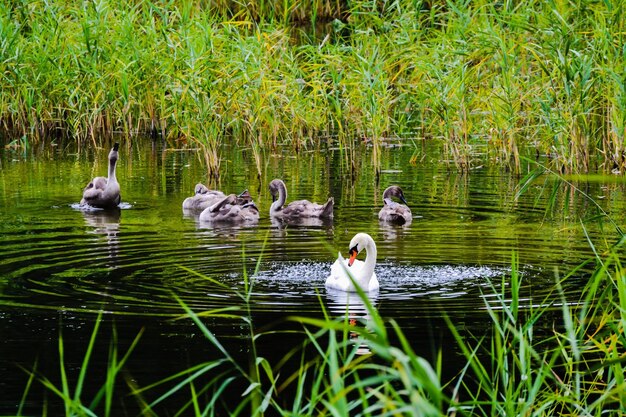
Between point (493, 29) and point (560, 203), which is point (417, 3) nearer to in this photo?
point (493, 29)

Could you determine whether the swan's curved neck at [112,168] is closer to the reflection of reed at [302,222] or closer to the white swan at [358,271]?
the reflection of reed at [302,222]

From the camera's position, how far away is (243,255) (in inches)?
205

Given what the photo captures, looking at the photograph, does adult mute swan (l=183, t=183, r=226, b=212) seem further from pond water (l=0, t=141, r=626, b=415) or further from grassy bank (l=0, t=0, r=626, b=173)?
grassy bank (l=0, t=0, r=626, b=173)

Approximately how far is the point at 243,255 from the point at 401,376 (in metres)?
1.94

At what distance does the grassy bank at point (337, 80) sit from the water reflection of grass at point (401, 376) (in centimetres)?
629

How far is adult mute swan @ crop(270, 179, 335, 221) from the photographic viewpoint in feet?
41.8

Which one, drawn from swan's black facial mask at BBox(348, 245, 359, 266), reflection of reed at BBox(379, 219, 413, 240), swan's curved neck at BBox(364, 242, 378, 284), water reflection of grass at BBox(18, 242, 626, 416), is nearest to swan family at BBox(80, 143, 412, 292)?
reflection of reed at BBox(379, 219, 413, 240)

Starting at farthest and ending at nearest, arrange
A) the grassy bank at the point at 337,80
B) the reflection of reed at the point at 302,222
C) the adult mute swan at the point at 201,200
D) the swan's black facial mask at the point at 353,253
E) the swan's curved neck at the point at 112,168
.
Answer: the grassy bank at the point at 337,80 → the swan's curved neck at the point at 112,168 → the adult mute swan at the point at 201,200 → the reflection of reed at the point at 302,222 → the swan's black facial mask at the point at 353,253

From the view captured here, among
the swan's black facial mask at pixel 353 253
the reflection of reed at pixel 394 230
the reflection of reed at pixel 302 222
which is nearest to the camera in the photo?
the swan's black facial mask at pixel 353 253

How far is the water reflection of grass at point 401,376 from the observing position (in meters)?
3.76

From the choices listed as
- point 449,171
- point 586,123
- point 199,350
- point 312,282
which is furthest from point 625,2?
point 199,350

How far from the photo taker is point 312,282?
9203 millimetres

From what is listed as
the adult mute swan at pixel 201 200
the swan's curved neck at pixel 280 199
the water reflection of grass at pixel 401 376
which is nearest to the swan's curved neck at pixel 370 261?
the water reflection of grass at pixel 401 376

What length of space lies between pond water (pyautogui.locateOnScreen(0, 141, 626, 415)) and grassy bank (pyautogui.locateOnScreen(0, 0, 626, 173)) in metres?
0.73
